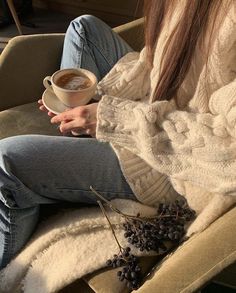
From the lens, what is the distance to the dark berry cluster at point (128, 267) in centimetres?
89

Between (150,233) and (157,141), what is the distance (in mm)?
181

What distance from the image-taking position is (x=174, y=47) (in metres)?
0.95

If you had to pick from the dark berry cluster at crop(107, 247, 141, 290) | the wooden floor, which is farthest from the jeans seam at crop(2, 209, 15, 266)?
the wooden floor

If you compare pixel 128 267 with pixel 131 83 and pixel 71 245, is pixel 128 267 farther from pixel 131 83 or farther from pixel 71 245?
pixel 131 83

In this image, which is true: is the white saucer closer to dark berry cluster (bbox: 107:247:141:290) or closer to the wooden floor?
dark berry cluster (bbox: 107:247:141:290)

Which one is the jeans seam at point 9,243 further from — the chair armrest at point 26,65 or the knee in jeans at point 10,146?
the chair armrest at point 26,65

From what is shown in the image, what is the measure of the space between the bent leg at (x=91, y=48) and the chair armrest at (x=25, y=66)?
0.25ft

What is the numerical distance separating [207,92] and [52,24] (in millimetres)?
2043

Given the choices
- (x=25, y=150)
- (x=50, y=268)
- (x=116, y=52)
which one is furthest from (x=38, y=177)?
(x=116, y=52)

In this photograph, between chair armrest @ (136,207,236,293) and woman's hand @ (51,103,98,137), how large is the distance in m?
0.35

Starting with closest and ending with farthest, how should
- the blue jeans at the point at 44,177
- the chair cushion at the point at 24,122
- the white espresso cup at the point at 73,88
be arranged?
1. the blue jeans at the point at 44,177
2. the white espresso cup at the point at 73,88
3. the chair cushion at the point at 24,122

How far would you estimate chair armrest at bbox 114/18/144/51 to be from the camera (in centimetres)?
149

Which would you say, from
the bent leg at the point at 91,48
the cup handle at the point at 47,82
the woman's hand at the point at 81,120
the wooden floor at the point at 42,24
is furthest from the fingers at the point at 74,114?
the wooden floor at the point at 42,24

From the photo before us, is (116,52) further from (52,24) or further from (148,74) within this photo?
(52,24)
